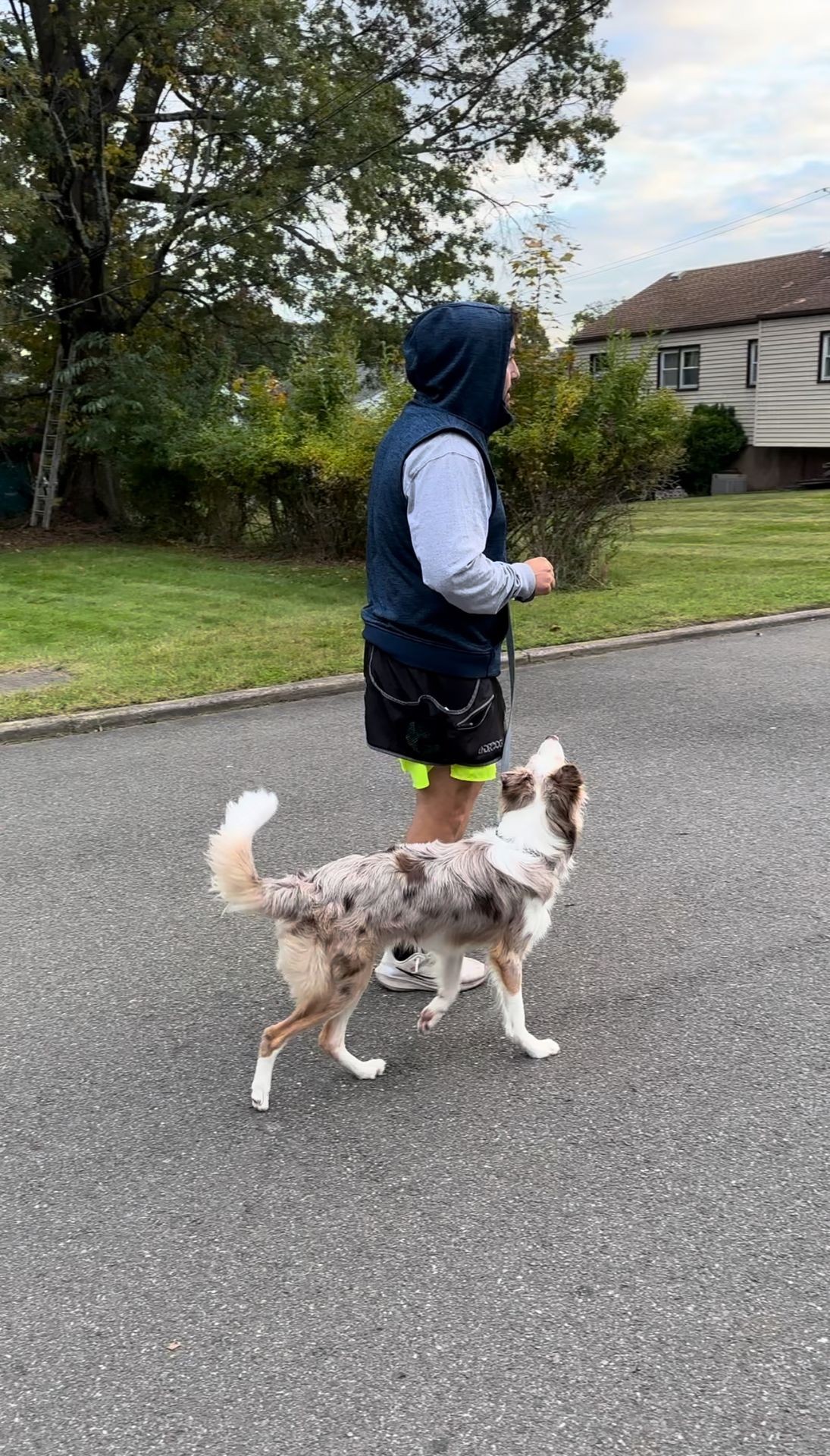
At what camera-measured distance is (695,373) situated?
113ft

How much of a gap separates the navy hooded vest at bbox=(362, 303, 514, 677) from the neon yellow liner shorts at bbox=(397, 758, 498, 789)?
1.14 feet

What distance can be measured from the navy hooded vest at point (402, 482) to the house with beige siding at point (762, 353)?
2722 cm

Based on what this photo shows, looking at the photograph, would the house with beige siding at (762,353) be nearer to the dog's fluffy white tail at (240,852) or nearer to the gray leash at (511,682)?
the gray leash at (511,682)

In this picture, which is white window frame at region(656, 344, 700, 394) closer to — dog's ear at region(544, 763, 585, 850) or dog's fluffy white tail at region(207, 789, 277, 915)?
dog's ear at region(544, 763, 585, 850)

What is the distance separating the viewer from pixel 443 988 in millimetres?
3617

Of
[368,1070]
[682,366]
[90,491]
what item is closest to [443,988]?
[368,1070]

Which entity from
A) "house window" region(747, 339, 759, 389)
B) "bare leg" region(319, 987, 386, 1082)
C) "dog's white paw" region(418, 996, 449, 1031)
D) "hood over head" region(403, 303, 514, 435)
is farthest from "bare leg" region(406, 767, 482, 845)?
"house window" region(747, 339, 759, 389)

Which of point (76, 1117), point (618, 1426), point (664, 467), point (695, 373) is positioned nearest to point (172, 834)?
point (76, 1117)

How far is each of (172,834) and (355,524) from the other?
10.4 m

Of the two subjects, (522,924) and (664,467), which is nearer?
(522,924)

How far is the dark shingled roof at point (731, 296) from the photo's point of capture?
31.8 metres

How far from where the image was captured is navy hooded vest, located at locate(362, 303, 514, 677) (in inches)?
124

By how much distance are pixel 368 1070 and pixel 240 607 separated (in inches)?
359

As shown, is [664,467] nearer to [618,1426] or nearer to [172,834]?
[172,834]
